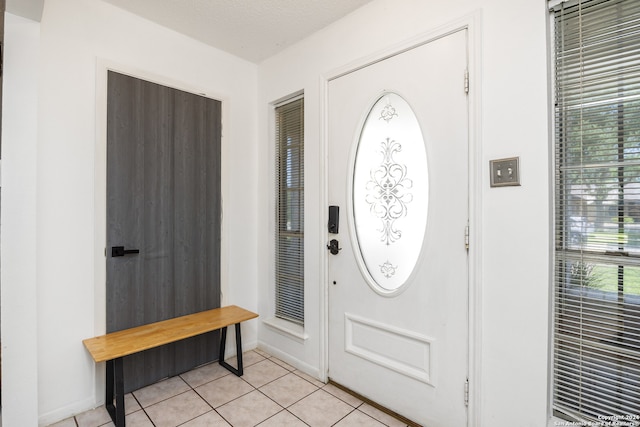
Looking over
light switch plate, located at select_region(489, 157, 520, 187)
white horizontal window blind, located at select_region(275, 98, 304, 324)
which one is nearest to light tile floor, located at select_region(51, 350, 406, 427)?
white horizontal window blind, located at select_region(275, 98, 304, 324)

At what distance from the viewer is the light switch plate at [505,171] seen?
1.59 m

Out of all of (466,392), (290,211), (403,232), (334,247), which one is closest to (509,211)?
(403,232)

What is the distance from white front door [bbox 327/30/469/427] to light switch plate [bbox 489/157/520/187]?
137 mm

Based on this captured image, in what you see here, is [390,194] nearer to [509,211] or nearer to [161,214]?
[509,211]

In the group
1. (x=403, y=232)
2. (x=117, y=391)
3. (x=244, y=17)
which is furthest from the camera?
(x=244, y=17)

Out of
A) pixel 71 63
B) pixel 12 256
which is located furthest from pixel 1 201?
pixel 71 63

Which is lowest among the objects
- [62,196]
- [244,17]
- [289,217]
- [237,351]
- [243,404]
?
[243,404]

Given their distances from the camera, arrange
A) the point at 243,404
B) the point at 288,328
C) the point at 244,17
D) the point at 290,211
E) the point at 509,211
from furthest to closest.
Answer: the point at 290,211
the point at 288,328
the point at 244,17
the point at 243,404
the point at 509,211

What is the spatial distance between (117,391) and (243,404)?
0.77 metres

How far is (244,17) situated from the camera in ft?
7.70

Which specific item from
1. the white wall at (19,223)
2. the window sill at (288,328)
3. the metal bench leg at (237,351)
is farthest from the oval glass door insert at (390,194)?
the white wall at (19,223)

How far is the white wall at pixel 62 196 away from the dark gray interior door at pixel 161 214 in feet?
0.31

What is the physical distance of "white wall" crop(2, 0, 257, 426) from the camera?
1784 mm

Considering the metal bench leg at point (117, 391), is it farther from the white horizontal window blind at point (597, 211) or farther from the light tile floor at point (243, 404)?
the white horizontal window blind at point (597, 211)
